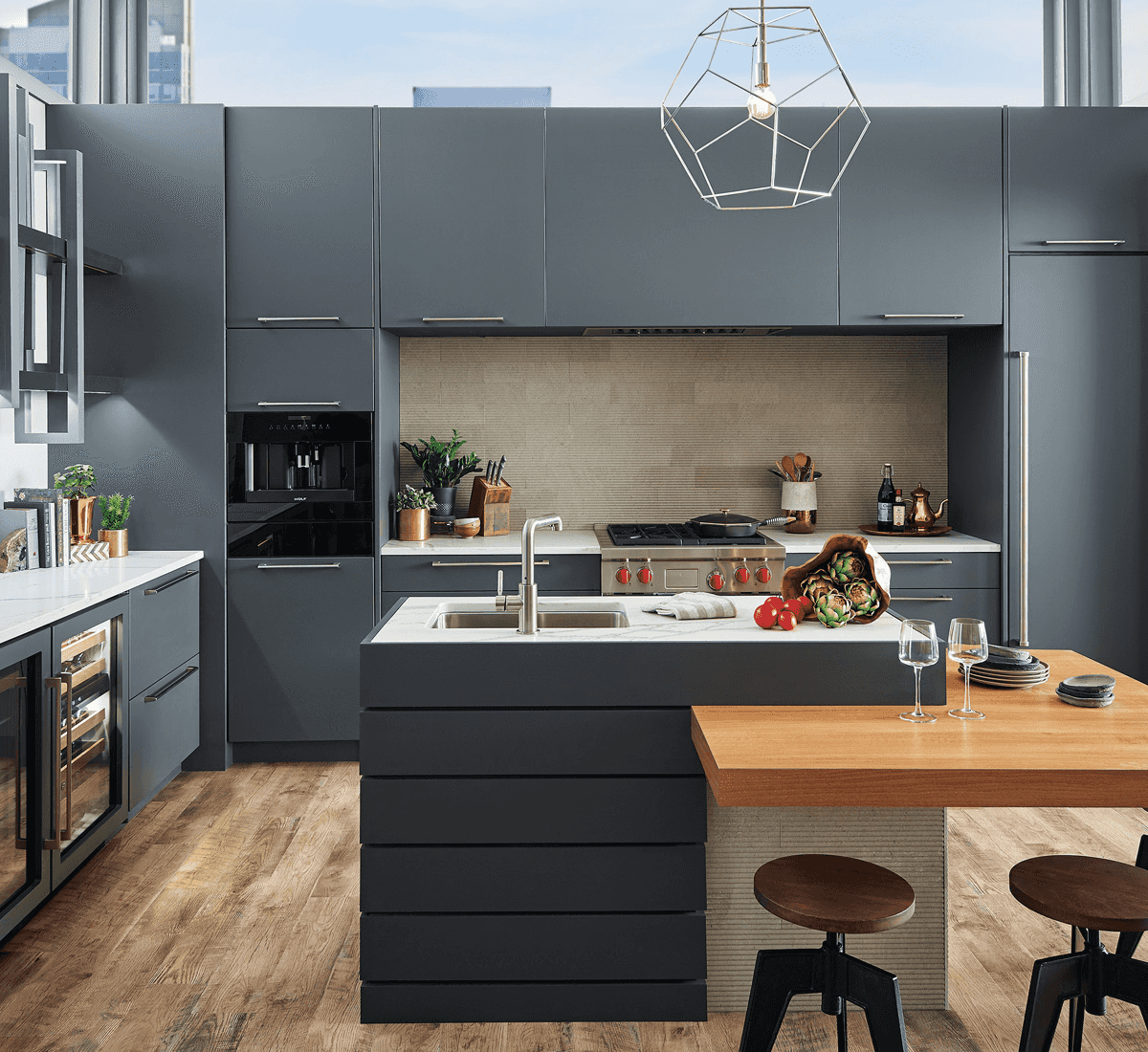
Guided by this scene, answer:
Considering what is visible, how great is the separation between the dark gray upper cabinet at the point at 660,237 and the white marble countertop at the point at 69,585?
1763 millimetres

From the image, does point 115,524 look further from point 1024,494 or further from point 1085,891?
point 1024,494

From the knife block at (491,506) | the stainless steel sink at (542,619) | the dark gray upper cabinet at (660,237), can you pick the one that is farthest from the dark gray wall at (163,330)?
the stainless steel sink at (542,619)

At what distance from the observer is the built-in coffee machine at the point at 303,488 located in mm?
3936

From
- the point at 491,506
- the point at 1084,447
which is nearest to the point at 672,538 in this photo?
the point at 491,506

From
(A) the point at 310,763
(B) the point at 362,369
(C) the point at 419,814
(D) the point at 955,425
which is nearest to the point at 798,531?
(D) the point at 955,425

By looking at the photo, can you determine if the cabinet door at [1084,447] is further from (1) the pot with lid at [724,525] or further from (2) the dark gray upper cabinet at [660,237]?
(1) the pot with lid at [724,525]

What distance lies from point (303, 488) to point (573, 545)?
3.56 ft

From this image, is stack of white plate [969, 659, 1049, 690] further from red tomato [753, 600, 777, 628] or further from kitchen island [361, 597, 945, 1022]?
red tomato [753, 600, 777, 628]

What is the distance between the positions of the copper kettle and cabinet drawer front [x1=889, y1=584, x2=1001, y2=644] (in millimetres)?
420

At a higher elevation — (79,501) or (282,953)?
(79,501)

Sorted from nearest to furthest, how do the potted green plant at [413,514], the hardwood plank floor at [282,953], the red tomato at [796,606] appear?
1. the hardwood plank floor at [282,953]
2. the red tomato at [796,606]
3. the potted green plant at [413,514]

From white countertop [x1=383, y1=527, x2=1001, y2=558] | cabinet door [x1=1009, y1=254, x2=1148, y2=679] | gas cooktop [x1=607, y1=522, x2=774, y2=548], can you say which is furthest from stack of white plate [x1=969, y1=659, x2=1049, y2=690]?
cabinet door [x1=1009, y1=254, x2=1148, y2=679]

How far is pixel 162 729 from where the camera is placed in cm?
349

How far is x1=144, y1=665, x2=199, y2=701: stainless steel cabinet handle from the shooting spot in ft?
11.2
